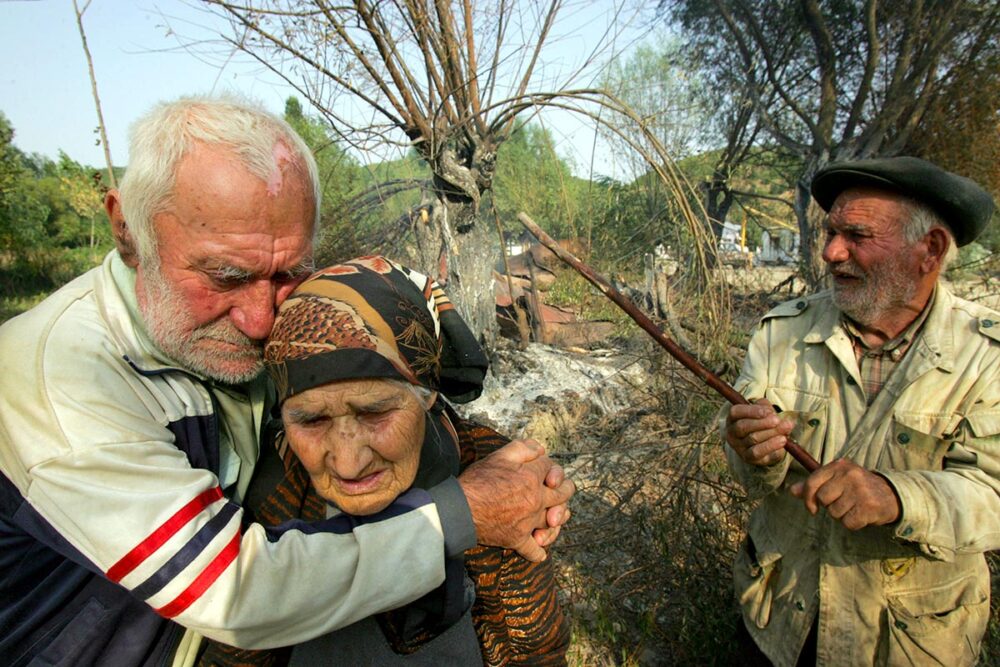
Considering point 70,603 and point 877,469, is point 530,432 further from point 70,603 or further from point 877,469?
point 70,603

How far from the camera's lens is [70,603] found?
4.22 ft

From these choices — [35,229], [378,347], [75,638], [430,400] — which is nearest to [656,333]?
[430,400]

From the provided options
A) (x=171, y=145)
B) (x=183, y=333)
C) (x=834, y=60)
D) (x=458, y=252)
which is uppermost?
(x=834, y=60)

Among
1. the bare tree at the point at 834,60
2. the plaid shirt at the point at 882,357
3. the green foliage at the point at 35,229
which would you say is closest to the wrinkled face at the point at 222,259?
the plaid shirt at the point at 882,357

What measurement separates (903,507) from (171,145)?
2.34m

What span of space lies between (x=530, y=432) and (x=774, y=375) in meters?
3.43

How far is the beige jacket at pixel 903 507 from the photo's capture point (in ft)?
5.89

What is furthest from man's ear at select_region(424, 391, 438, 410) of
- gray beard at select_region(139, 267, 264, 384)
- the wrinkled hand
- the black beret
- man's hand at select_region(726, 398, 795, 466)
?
the black beret

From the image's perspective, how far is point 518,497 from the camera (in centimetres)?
143

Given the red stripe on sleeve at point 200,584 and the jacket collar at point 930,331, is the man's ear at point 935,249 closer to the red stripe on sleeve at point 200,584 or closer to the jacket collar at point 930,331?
the jacket collar at point 930,331

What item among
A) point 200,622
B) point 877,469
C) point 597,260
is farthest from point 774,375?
point 597,260

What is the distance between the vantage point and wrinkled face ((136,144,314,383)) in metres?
1.33

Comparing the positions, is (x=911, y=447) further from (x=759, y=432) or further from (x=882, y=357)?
(x=759, y=432)

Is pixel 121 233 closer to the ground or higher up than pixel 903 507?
higher up
